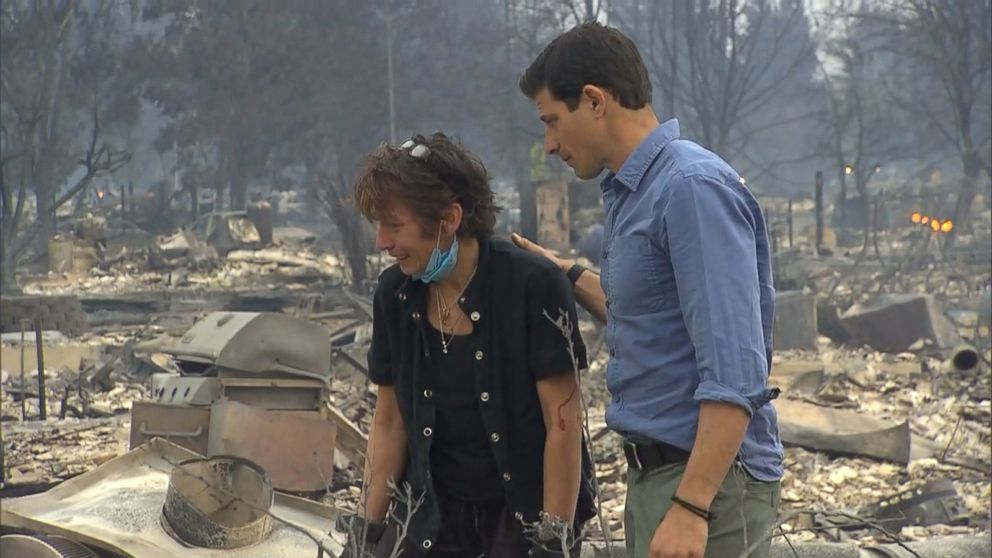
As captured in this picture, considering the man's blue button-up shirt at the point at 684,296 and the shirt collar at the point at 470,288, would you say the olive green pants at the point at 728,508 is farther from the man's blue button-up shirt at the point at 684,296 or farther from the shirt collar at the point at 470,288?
the shirt collar at the point at 470,288

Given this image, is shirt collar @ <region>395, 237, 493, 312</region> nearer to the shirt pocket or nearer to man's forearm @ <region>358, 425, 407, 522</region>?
man's forearm @ <region>358, 425, 407, 522</region>

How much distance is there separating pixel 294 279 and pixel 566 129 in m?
19.4

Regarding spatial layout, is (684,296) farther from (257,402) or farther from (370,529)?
(257,402)

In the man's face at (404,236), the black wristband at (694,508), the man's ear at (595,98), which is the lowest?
the black wristband at (694,508)

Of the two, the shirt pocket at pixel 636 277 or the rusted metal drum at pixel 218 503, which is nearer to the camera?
the shirt pocket at pixel 636 277

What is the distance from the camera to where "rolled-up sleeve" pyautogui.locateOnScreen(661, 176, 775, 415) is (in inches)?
91.4

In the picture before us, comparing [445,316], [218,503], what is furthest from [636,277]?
[218,503]

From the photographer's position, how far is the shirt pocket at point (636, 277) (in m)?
2.46

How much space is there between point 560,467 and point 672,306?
593 mm

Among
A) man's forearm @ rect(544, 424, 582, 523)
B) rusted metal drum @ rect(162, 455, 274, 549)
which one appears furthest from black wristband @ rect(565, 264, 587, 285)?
rusted metal drum @ rect(162, 455, 274, 549)

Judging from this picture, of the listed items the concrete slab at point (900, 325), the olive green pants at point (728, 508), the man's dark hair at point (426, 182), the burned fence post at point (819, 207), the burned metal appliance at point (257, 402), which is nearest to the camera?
the olive green pants at point (728, 508)

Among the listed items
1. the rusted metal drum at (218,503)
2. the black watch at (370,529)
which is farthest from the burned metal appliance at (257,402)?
the black watch at (370,529)

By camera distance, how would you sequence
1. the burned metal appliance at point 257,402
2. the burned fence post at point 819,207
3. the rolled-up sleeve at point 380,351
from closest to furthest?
1. the rolled-up sleeve at point 380,351
2. the burned metal appliance at point 257,402
3. the burned fence post at point 819,207

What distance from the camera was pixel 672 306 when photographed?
97.0 inches
